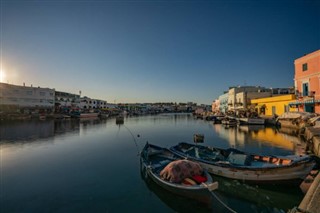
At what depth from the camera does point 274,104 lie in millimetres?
43344

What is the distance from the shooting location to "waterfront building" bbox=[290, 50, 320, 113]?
29688 mm

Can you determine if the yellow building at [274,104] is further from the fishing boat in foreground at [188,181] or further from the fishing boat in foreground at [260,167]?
the fishing boat in foreground at [188,181]

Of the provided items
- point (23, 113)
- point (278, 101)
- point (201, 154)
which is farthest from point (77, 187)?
point (23, 113)

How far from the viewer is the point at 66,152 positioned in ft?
63.7

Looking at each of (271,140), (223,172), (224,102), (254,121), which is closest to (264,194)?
(223,172)

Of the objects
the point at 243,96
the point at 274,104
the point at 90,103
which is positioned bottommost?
the point at 274,104

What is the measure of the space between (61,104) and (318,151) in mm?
93777

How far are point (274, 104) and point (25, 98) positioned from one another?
87.0m

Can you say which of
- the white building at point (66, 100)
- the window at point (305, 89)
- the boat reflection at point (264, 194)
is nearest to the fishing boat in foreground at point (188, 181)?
the boat reflection at point (264, 194)

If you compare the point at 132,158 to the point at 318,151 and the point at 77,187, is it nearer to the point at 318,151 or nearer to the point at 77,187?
the point at 77,187

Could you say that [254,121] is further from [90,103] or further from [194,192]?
[90,103]

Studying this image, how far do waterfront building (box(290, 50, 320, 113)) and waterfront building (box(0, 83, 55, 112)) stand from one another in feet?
284

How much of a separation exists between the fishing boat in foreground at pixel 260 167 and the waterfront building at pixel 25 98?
75.8m

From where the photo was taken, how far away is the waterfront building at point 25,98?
2406 inches
